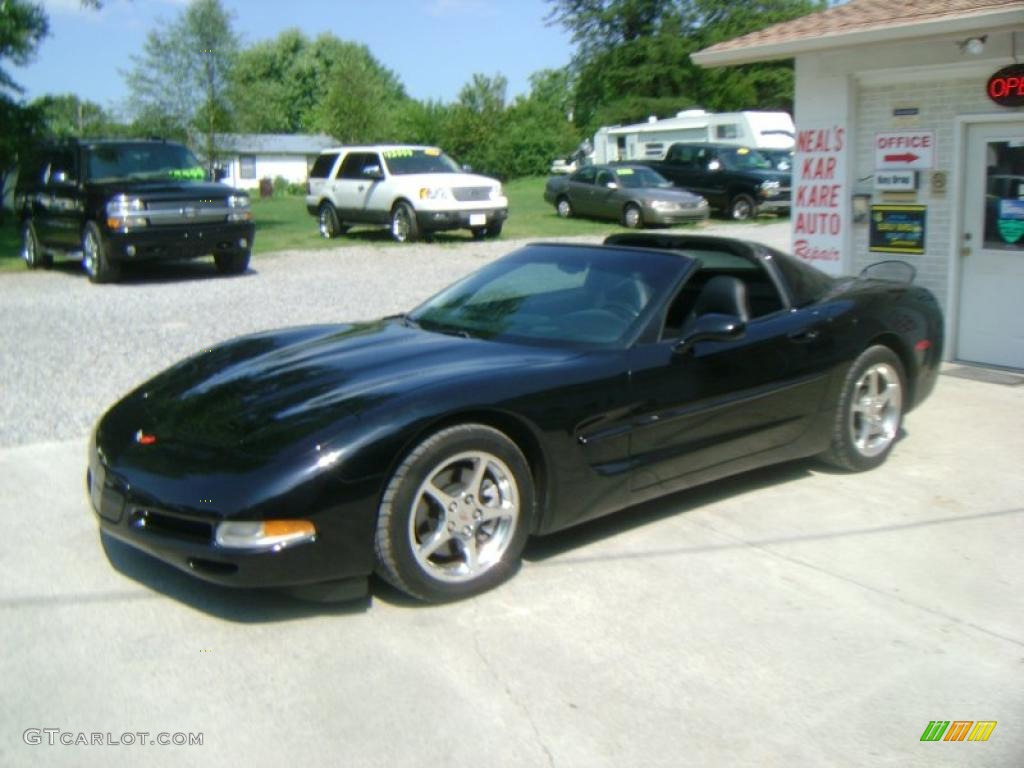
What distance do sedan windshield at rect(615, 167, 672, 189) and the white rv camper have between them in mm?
5289

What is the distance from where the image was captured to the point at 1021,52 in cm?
796

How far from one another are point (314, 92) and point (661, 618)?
Answer: 95.1 m

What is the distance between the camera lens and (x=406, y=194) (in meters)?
20.2

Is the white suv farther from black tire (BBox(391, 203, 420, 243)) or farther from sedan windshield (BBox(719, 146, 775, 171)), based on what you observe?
sedan windshield (BBox(719, 146, 775, 171))

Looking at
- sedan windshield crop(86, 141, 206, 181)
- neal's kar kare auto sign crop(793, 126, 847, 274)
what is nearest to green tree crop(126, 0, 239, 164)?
sedan windshield crop(86, 141, 206, 181)

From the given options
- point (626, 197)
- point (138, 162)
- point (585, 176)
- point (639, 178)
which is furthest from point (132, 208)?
point (585, 176)

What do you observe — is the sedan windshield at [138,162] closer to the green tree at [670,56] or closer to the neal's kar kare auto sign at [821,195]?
the neal's kar kare auto sign at [821,195]

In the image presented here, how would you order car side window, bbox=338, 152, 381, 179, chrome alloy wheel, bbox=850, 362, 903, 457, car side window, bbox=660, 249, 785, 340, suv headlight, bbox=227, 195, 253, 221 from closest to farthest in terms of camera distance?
car side window, bbox=660, 249, 785, 340, chrome alloy wheel, bbox=850, 362, 903, 457, suv headlight, bbox=227, 195, 253, 221, car side window, bbox=338, 152, 381, 179

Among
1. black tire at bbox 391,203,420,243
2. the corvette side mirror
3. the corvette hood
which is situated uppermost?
black tire at bbox 391,203,420,243

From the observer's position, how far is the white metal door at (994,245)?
838 centimetres

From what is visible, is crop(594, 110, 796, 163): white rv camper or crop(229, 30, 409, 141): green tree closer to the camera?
crop(594, 110, 796, 163): white rv camper

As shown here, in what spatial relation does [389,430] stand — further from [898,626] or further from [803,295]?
[803,295]

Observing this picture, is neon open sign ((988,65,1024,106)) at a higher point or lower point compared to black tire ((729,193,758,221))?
higher

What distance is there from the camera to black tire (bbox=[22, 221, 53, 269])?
53.7 feet
